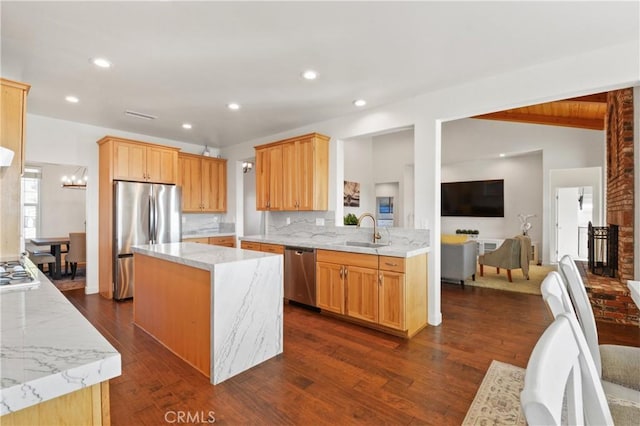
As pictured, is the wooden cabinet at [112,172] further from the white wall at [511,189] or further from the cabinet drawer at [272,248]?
the white wall at [511,189]

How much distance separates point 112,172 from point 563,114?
308 inches

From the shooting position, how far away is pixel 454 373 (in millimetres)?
2361

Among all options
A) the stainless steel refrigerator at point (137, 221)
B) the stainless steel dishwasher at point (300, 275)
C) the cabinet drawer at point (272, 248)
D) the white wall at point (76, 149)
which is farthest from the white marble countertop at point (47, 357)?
the white wall at point (76, 149)

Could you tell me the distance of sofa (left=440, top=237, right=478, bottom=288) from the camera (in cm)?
488

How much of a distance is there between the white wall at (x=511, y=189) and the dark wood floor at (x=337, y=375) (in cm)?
429

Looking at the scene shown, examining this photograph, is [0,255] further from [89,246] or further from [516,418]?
[516,418]

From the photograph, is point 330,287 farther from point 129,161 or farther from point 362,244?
point 129,161

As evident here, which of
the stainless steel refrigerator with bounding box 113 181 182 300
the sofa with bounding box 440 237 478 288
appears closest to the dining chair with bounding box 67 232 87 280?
the stainless steel refrigerator with bounding box 113 181 182 300

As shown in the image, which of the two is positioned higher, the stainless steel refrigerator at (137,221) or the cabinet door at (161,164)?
the cabinet door at (161,164)

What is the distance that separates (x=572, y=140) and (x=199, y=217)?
7943 millimetres

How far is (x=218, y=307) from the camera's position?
2.24 metres

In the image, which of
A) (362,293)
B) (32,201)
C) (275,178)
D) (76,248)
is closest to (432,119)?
(362,293)

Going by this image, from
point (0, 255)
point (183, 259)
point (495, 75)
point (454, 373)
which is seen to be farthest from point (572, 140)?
point (0, 255)

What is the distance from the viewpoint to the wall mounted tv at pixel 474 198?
7504mm
